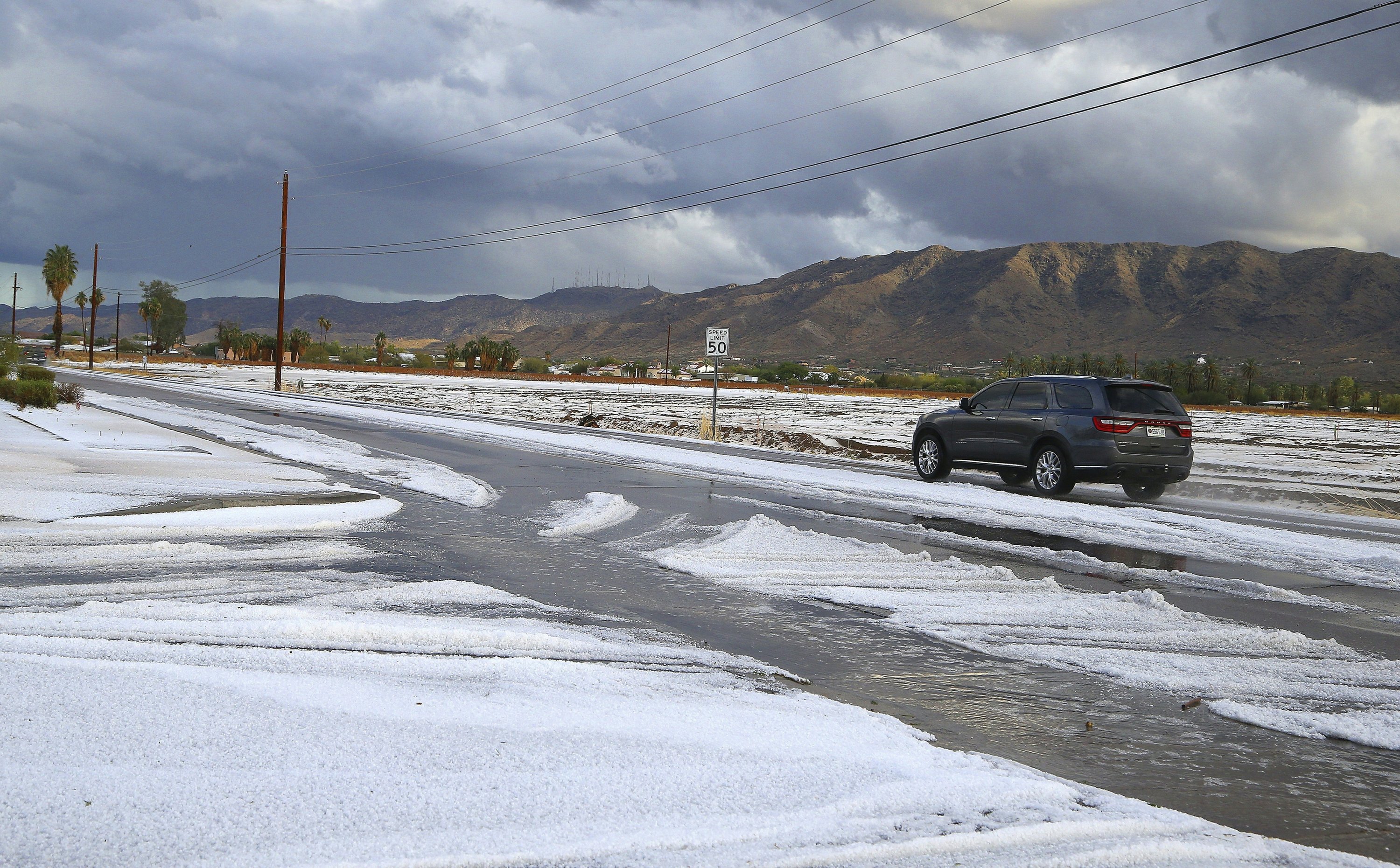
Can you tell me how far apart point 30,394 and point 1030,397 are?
992 inches

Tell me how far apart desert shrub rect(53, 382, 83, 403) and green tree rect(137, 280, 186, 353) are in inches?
4960

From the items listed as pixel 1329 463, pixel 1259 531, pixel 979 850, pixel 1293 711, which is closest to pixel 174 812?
pixel 979 850

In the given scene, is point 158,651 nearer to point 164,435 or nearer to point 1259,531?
point 1259,531

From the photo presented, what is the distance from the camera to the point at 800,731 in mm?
5281

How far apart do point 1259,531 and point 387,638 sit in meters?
11.2

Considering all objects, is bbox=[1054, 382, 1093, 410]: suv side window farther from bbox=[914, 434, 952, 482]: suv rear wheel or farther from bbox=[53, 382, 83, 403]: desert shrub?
bbox=[53, 382, 83, 403]: desert shrub

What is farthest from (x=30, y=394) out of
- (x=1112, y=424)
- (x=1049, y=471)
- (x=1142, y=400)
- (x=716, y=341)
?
(x=1142, y=400)

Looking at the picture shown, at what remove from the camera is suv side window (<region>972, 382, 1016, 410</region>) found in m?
19.4

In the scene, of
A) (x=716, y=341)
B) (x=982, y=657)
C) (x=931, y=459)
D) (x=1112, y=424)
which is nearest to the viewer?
(x=982, y=657)

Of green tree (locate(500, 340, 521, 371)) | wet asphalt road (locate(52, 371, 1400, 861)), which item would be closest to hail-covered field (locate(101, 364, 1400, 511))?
wet asphalt road (locate(52, 371, 1400, 861))

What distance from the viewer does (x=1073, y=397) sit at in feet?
59.9

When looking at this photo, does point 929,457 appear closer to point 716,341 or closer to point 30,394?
point 716,341

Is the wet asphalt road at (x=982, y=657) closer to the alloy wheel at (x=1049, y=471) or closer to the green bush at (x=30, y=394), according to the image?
the alloy wheel at (x=1049, y=471)

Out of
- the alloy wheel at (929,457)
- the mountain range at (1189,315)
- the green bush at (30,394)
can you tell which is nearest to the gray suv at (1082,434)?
the alloy wheel at (929,457)
